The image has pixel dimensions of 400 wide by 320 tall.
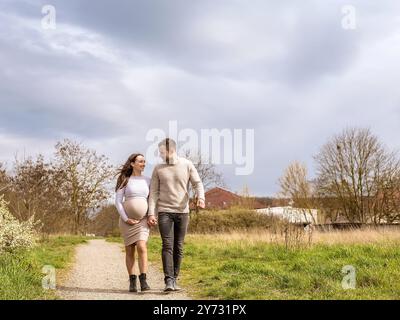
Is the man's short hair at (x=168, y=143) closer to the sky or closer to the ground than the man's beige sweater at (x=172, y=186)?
closer to the sky

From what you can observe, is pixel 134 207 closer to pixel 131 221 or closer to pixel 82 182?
pixel 131 221

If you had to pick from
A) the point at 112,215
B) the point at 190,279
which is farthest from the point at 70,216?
the point at 190,279

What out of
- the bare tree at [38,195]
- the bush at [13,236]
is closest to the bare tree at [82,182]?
the bare tree at [38,195]

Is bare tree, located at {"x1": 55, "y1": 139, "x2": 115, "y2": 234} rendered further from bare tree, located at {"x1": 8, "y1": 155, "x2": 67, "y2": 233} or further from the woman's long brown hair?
the woman's long brown hair

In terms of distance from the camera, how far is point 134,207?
6.64m

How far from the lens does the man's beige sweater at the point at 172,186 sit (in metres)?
6.54

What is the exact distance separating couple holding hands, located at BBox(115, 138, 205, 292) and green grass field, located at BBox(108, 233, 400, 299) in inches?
26.4

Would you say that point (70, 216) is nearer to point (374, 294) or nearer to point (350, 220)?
point (350, 220)

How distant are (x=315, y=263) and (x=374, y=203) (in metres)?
23.1

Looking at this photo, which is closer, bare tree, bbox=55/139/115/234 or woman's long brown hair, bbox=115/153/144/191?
woman's long brown hair, bbox=115/153/144/191

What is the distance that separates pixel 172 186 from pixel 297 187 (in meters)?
27.5

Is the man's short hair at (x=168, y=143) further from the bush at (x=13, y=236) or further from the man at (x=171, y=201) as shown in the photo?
the bush at (x=13, y=236)

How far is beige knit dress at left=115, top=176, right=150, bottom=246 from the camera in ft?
21.8

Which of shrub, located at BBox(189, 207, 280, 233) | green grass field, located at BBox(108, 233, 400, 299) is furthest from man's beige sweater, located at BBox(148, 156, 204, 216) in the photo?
shrub, located at BBox(189, 207, 280, 233)
